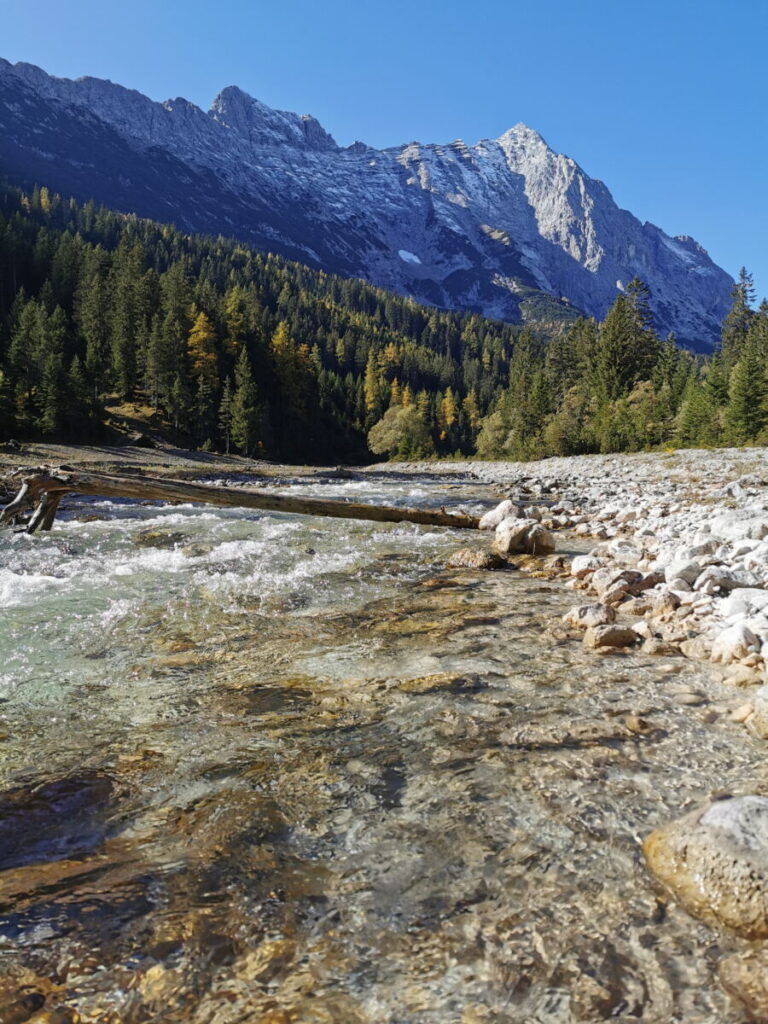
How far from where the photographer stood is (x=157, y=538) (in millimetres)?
13367

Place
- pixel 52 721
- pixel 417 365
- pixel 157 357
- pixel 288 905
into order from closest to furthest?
pixel 288 905, pixel 52 721, pixel 157 357, pixel 417 365

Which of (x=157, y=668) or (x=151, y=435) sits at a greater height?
(x=151, y=435)

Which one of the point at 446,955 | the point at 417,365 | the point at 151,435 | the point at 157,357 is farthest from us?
the point at 417,365

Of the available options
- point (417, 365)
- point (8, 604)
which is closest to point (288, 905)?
point (8, 604)

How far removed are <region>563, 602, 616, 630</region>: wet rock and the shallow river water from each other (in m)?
0.28

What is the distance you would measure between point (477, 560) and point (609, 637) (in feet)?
15.1

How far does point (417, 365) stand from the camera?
144000 millimetres

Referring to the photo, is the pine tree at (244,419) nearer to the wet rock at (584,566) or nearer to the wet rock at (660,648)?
the wet rock at (584,566)

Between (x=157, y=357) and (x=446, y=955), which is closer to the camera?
(x=446, y=955)

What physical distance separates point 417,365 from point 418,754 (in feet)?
481

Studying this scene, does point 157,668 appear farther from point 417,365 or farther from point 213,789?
point 417,365

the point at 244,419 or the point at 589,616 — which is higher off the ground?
the point at 244,419

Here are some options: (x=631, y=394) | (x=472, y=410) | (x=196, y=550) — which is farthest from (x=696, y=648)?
(x=472, y=410)

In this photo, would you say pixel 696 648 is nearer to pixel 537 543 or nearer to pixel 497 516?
pixel 537 543
